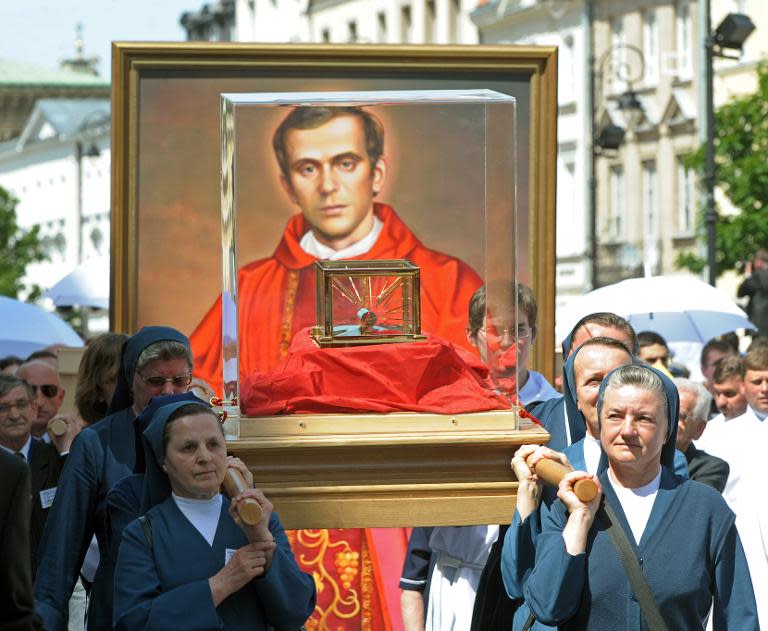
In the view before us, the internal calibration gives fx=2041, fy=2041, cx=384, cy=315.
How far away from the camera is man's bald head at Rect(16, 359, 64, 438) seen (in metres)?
9.93

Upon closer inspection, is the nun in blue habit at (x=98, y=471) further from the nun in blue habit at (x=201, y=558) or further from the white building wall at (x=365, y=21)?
the white building wall at (x=365, y=21)

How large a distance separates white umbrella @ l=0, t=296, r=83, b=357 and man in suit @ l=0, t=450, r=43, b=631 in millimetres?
9953

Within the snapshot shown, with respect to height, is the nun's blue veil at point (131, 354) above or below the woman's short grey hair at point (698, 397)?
above

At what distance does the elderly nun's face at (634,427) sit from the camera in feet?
18.4

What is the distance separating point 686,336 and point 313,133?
626cm

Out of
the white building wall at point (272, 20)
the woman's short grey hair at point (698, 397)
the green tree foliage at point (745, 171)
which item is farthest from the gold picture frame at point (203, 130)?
the white building wall at point (272, 20)

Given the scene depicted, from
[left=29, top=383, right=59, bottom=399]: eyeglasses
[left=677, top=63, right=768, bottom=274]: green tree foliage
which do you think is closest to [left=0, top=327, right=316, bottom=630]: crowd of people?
[left=29, top=383, right=59, bottom=399]: eyeglasses

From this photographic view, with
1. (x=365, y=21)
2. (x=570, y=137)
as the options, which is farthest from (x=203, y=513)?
(x=365, y=21)

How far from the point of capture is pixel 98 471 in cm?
670

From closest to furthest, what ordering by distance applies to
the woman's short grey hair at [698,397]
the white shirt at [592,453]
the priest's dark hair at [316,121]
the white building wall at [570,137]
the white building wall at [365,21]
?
1. the white shirt at [592,453]
2. the priest's dark hair at [316,121]
3. the woman's short grey hair at [698,397]
4. the white building wall at [570,137]
5. the white building wall at [365,21]

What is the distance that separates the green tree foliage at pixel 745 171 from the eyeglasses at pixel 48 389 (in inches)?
703

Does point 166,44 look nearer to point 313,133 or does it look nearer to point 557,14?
point 313,133

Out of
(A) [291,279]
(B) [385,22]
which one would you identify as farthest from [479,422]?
(B) [385,22]

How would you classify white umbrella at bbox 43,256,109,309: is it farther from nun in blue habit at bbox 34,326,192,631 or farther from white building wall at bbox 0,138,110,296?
white building wall at bbox 0,138,110,296
